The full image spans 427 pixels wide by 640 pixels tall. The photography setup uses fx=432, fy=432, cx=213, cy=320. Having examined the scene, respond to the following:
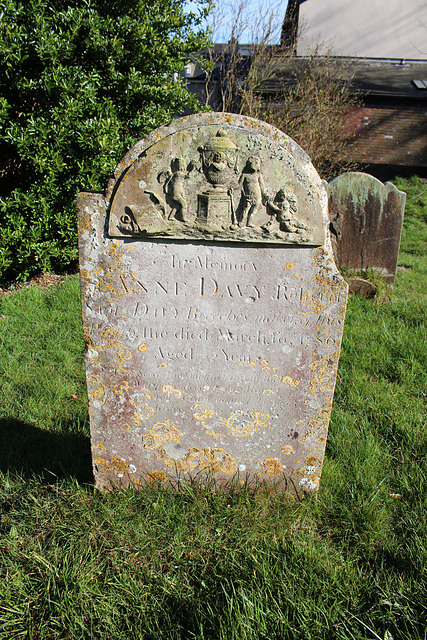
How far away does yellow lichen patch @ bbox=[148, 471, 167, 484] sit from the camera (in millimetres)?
2705

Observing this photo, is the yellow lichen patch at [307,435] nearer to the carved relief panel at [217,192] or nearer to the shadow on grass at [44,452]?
the carved relief panel at [217,192]

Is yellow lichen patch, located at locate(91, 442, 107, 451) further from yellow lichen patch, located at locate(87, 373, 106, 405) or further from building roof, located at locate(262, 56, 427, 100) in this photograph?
building roof, located at locate(262, 56, 427, 100)

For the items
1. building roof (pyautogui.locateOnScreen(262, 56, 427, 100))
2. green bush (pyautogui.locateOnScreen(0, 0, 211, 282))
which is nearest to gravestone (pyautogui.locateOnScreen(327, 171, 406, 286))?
green bush (pyautogui.locateOnScreen(0, 0, 211, 282))

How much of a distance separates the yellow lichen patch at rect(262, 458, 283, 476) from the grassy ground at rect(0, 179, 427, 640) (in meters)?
0.16

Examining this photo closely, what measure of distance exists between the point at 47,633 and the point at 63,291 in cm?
424

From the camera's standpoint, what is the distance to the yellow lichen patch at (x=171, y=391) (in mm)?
2549

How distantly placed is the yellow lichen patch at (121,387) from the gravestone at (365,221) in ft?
13.9

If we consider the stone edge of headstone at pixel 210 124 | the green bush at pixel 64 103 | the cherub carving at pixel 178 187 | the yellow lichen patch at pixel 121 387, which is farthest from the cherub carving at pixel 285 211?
the green bush at pixel 64 103

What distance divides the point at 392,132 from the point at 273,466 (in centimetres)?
1453

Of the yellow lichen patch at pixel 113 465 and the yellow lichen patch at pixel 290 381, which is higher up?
the yellow lichen patch at pixel 290 381

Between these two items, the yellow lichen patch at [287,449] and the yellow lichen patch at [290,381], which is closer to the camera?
the yellow lichen patch at [290,381]

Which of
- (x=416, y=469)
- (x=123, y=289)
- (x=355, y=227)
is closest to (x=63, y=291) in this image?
(x=123, y=289)

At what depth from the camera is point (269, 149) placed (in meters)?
2.13

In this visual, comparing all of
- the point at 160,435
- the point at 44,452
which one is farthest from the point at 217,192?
the point at 44,452
